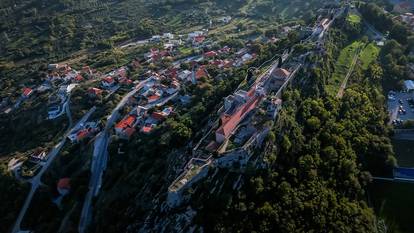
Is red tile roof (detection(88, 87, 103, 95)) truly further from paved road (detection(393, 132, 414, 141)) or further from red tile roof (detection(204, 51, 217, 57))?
paved road (detection(393, 132, 414, 141))

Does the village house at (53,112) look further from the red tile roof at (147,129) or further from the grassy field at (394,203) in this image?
the grassy field at (394,203)

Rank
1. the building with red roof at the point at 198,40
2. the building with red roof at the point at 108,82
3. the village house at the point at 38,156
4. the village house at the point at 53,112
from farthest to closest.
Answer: the building with red roof at the point at 198,40
the building with red roof at the point at 108,82
the village house at the point at 53,112
the village house at the point at 38,156

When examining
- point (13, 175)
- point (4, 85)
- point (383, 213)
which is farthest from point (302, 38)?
point (4, 85)

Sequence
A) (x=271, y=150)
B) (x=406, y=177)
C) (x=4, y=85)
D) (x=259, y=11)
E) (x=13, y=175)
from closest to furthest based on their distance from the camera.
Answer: (x=271, y=150) → (x=406, y=177) → (x=13, y=175) → (x=4, y=85) → (x=259, y=11)

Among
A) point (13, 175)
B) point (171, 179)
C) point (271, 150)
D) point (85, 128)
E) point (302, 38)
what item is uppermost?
point (302, 38)

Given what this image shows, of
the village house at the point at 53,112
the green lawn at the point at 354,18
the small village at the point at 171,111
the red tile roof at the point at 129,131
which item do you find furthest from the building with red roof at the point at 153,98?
the green lawn at the point at 354,18

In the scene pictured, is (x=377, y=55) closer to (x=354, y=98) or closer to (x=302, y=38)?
(x=302, y=38)
